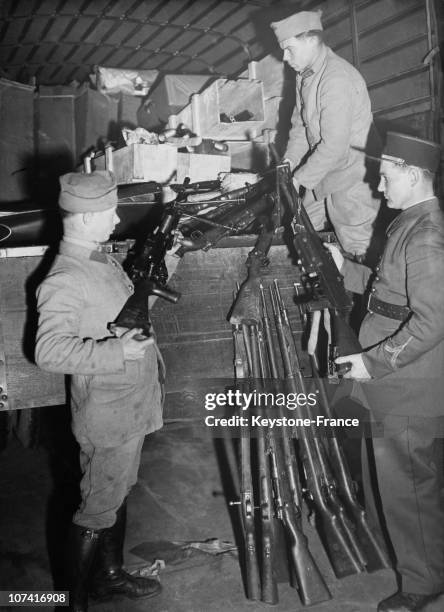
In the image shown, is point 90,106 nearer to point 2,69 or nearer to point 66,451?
point 2,69

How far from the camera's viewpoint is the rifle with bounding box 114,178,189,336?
8.83 feet

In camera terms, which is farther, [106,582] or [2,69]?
[2,69]

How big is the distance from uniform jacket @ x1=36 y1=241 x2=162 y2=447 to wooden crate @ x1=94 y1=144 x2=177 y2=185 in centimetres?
194

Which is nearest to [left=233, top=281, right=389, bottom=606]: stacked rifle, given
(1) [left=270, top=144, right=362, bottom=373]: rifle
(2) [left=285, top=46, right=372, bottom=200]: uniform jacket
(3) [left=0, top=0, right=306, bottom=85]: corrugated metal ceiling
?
(1) [left=270, top=144, right=362, bottom=373]: rifle

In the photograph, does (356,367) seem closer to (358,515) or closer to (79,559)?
(358,515)

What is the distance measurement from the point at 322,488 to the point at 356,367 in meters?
1.12

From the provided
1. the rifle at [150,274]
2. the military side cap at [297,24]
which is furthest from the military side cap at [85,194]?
the military side cap at [297,24]

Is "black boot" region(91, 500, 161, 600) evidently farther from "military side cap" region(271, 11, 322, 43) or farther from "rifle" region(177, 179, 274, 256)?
"military side cap" region(271, 11, 322, 43)

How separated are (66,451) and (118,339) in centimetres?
382

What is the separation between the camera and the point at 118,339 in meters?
2.54

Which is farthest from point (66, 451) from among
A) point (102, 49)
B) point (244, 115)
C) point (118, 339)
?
point (102, 49)

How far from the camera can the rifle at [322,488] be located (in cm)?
317

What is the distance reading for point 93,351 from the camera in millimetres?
2461

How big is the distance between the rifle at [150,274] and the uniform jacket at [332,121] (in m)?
1.26
